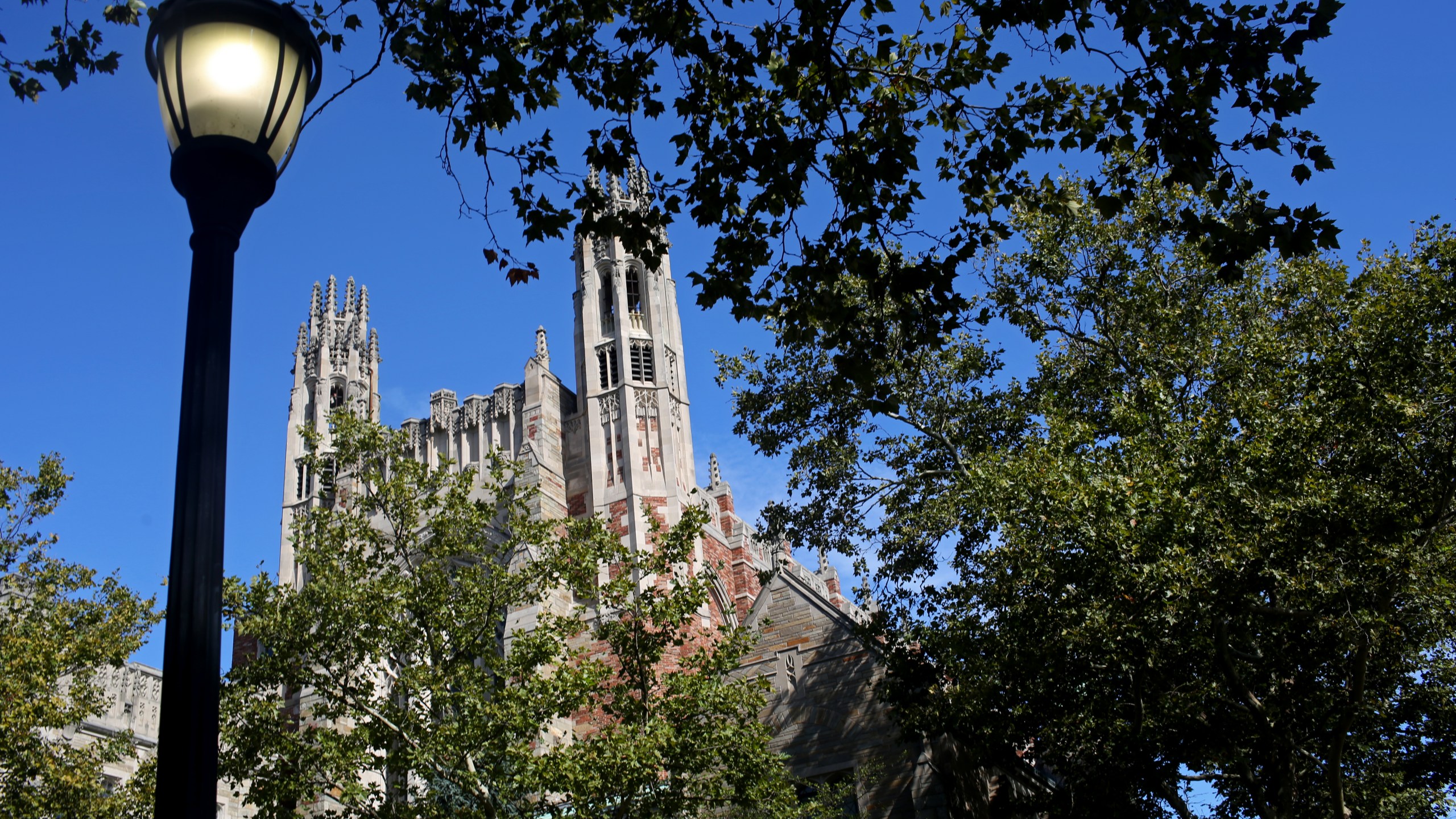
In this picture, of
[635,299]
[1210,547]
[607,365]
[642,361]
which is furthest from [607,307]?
[1210,547]

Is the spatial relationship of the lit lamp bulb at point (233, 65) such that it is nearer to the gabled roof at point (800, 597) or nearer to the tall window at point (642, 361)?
the gabled roof at point (800, 597)

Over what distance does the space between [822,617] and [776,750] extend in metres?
2.57

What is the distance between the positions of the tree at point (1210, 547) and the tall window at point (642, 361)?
13260 mm

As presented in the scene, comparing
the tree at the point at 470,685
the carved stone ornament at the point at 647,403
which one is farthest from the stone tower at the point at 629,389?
the tree at the point at 470,685

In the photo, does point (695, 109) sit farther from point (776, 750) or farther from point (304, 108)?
point (776, 750)

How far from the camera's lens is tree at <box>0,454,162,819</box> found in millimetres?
17406

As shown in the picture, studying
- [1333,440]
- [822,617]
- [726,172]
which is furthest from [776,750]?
[726,172]

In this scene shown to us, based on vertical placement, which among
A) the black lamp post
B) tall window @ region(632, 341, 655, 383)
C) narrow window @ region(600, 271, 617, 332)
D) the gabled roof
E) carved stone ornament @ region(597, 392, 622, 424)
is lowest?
the black lamp post

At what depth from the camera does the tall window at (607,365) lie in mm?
33438

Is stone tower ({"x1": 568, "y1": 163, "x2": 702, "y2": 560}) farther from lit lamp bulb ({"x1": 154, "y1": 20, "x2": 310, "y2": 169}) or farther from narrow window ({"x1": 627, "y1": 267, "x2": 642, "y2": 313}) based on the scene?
lit lamp bulb ({"x1": 154, "y1": 20, "x2": 310, "y2": 169})

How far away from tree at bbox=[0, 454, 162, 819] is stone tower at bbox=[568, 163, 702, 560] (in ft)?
41.5

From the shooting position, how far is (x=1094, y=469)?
16.0m

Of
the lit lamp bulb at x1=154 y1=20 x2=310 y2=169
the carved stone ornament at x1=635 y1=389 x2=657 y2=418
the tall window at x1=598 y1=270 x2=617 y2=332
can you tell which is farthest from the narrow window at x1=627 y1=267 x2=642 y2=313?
the lit lamp bulb at x1=154 y1=20 x2=310 y2=169

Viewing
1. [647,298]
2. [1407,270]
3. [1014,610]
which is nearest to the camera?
→ [1014,610]
